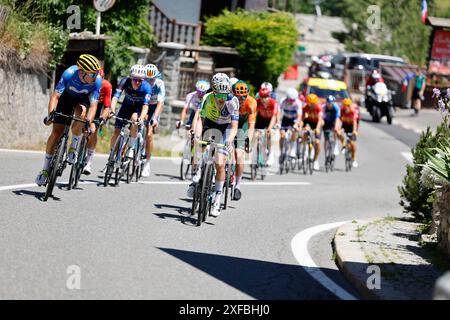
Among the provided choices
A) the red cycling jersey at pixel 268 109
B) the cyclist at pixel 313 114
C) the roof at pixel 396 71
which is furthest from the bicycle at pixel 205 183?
the roof at pixel 396 71

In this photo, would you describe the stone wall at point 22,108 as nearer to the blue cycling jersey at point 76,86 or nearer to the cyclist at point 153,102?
the cyclist at point 153,102

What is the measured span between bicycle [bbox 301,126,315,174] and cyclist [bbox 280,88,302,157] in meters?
0.54

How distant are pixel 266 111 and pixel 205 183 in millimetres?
8112

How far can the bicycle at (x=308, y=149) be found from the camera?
22.3 metres

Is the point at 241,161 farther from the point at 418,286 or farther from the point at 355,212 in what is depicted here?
the point at 418,286

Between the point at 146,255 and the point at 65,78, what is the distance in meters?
3.58

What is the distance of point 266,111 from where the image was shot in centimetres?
1980

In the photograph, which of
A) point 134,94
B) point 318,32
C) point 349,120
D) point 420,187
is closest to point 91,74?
point 134,94

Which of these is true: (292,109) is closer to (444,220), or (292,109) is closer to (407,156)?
(407,156)

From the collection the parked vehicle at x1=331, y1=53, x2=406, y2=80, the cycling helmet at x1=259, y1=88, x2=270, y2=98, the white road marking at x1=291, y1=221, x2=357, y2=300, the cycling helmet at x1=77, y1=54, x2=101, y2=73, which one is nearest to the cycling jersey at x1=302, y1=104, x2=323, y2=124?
the cycling helmet at x1=259, y1=88, x2=270, y2=98

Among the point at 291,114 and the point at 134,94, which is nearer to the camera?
the point at 134,94

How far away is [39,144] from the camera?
761 inches

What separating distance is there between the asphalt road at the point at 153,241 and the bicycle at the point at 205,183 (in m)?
0.19
